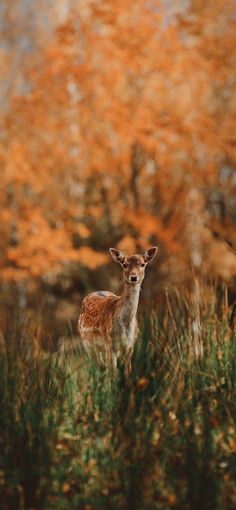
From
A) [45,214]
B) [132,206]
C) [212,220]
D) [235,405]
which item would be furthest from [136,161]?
[235,405]

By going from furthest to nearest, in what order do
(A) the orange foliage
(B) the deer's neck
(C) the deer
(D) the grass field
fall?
1. (A) the orange foliage
2. (B) the deer's neck
3. (C) the deer
4. (D) the grass field

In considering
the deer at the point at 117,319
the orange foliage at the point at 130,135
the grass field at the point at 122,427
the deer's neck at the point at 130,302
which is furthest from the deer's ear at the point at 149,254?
the orange foliage at the point at 130,135

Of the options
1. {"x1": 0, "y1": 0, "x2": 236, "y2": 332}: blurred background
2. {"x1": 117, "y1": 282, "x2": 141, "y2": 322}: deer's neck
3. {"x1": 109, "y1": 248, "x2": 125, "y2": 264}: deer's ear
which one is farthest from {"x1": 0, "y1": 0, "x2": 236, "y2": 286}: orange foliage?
{"x1": 109, "y1": 248, "x2": 125, "y2": 264}: deer's ear

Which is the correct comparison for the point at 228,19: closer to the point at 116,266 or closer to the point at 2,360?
the point at 116,266

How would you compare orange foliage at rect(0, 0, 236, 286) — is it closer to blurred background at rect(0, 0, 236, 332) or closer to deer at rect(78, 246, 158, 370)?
blurred background at rect(0, 0, 236, 332)

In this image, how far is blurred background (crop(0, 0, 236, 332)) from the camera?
15.4 metres

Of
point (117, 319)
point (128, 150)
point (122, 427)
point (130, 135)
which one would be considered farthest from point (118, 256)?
point (128, 150)

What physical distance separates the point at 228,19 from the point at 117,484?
12.6 meters

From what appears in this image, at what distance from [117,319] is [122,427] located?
1.16 metres

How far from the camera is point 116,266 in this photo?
1788 centimetres

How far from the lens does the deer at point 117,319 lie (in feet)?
17.3

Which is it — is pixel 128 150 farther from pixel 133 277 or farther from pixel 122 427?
pixel 122 427

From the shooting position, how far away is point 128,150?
641 inches

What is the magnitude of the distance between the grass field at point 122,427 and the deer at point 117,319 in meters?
0.13
